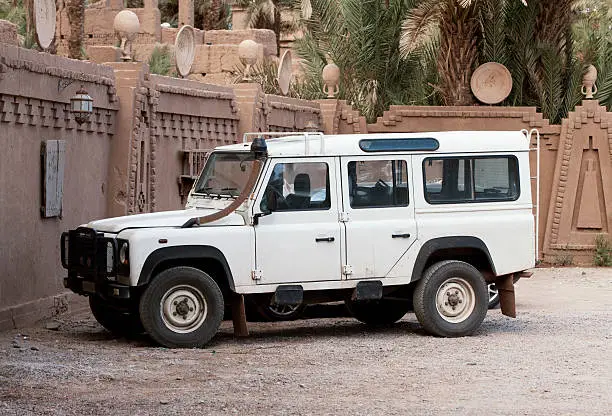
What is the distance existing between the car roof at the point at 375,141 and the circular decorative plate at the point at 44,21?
8.88ft

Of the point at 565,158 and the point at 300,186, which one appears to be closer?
the point at 300,186

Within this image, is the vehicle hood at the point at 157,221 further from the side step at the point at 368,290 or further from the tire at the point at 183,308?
the side step at the point at 368,290

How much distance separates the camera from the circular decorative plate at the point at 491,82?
84.2 feet

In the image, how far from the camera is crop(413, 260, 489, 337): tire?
44.1ft

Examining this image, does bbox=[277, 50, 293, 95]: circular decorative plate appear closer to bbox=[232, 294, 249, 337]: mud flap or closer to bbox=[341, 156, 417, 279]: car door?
bbox=[341, 156, 417, 279]: car door

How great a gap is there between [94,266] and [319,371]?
2736 mm

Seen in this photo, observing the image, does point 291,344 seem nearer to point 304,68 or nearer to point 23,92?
point 23,92

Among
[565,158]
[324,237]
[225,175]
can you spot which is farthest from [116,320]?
[565,158]

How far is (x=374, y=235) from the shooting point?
43.3ft

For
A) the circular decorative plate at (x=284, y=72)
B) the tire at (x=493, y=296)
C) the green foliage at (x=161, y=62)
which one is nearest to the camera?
the tire at (x=493, y=296)

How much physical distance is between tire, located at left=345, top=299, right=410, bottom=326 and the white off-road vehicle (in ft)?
2.23

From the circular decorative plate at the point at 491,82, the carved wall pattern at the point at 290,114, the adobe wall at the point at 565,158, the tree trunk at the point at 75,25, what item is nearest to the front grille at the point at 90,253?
the carved wall pattern at the point at 290,114

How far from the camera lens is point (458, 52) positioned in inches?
1024

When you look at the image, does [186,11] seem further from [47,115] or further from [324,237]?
[324,237]
